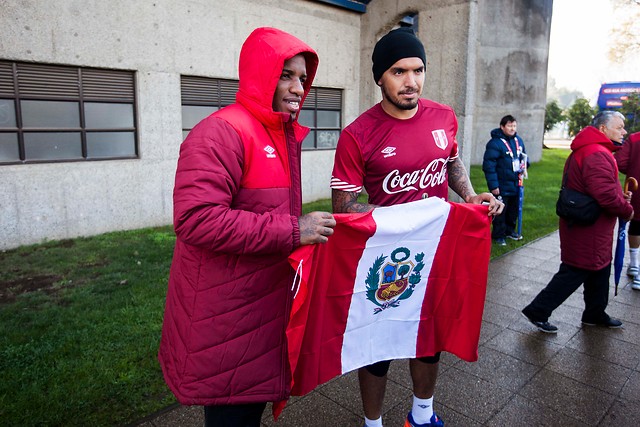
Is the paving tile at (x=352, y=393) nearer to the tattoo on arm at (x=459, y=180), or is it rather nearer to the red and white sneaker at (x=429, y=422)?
the red and white sneaker at (x=429, y=422)

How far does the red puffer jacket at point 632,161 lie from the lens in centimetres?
598

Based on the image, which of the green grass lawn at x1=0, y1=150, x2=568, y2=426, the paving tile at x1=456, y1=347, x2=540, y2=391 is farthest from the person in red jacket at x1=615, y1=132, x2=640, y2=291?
the paving tile at x1=456, y1=347, x2=540, y2=391

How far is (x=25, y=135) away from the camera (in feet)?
23.7

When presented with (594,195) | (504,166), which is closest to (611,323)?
(594,195)

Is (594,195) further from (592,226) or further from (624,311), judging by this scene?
(624,311)

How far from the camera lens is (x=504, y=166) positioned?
8.01m

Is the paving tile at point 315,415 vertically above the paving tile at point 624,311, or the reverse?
the paving tile at point 624,311

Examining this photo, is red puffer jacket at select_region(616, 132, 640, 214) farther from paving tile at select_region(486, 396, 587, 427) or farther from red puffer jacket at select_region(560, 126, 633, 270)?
paving tile at select_region(486, 396, 587, 427)

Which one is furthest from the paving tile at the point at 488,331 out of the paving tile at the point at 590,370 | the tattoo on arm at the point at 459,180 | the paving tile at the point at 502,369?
the tattoo on arm at the point at 459,180

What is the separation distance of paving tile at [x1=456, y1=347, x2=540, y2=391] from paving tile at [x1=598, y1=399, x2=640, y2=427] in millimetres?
577

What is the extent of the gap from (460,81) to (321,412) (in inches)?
284

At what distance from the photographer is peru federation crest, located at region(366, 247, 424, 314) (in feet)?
8.51

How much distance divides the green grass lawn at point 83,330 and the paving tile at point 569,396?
8.75ft

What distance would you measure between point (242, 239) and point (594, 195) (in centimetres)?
362
